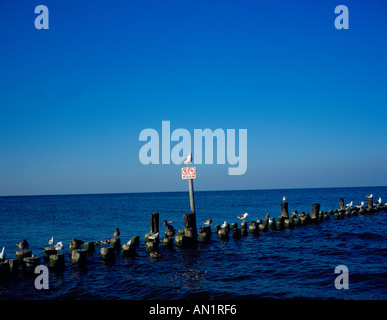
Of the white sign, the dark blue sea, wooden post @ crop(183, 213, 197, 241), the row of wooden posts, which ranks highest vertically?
the white sign

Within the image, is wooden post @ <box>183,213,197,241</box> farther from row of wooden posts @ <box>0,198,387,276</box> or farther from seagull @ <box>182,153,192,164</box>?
seagull @ <box>182,153,192,164</box>

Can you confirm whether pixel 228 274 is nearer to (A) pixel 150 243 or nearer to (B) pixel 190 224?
(A) pixel 150 243

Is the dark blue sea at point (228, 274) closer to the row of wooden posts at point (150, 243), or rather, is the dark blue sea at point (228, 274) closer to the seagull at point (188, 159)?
the row of wooden posts at point (150, 243)

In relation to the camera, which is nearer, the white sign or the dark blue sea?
the dark blue sea

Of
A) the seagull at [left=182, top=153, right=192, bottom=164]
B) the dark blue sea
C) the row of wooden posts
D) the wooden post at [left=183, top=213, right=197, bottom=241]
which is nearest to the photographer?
the dark blue sea

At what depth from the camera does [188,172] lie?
1847 centimetres

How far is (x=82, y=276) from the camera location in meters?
12.6

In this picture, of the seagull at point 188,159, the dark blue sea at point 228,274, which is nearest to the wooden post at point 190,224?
the dark blue sea at point 228,274

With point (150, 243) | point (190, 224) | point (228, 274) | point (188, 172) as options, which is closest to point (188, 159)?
point (188, 172)

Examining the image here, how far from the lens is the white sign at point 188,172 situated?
18.4 meters

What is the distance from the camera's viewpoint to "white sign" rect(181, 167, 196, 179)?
18.4m

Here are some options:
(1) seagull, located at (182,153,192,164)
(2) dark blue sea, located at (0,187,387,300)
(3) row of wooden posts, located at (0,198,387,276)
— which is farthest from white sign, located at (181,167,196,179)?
(2) dark blue sea, located at (0,187,387,300)

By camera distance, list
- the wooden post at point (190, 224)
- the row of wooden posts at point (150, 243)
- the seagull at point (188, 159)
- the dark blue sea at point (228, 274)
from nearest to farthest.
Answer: the dark blue sea at point (228, 274), the row of wooden posts at point (150, 243), the wooden post at point (190, 224), the seagull at point (188, 159)
